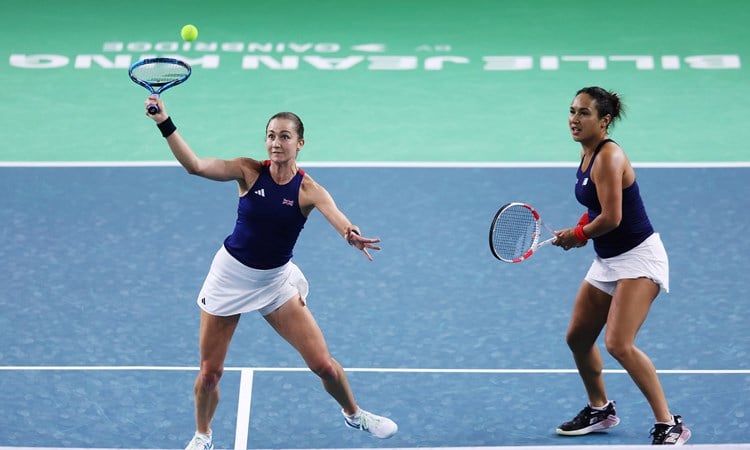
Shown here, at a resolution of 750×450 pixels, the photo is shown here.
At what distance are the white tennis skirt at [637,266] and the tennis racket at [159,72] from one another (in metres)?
2.73

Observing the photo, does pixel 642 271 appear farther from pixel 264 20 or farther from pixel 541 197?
pixel 264 20

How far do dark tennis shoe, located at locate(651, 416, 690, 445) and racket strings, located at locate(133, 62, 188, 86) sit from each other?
3.49 metres

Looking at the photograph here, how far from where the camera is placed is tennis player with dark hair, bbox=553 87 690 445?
736 centimetres

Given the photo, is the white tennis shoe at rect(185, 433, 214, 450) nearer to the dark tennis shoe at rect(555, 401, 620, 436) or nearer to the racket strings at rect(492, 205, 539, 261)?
the racket strings at rect(492, 205, 539, 261)

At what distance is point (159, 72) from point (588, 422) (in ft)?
11.1

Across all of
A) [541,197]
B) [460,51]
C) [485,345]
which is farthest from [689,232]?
[460,51]

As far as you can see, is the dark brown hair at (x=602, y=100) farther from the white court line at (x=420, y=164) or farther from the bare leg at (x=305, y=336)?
the white court line at (x=420, y=164)

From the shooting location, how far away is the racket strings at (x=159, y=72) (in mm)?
7582

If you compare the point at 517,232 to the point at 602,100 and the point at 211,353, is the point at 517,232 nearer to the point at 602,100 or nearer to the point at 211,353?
the point at 602,100

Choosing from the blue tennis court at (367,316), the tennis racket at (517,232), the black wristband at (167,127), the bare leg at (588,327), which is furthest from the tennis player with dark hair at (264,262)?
the bare leg at (588,327)

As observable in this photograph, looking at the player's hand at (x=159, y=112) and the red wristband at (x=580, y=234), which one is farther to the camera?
the red wristband at (x=580, y=234)

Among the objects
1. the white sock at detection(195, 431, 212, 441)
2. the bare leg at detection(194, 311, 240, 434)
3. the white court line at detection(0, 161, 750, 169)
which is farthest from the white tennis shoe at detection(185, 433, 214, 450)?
the white court line at detection(0, 161, 750, 169)

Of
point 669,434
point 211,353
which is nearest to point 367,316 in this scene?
point 211,353

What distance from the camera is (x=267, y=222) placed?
733 centimetres
